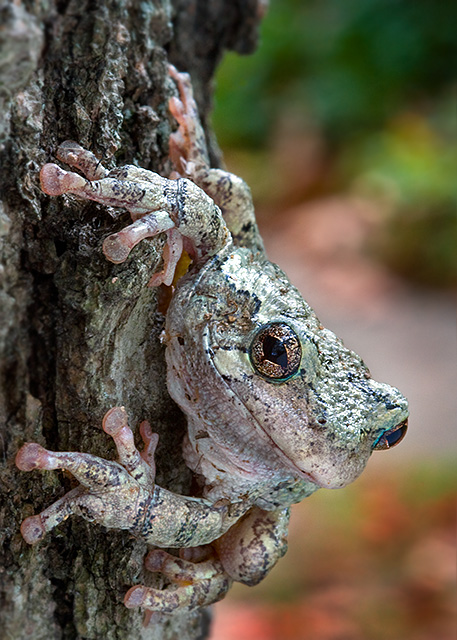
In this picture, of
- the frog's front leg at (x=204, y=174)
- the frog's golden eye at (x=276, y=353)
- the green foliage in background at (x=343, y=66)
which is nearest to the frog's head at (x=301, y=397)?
the frog's golden eye at (x=276, y=353)

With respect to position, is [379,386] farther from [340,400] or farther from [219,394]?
[219,394]

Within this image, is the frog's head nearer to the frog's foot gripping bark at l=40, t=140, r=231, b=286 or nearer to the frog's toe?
the frog's foot gripping bark at l=40, t=140, r=231, b=286

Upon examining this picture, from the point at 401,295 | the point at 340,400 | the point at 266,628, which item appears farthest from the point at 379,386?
the point at 401,295

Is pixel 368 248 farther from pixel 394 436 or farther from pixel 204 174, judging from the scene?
pixel 394 436

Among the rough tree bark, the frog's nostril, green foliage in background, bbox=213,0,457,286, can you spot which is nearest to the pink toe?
the rough tree bark

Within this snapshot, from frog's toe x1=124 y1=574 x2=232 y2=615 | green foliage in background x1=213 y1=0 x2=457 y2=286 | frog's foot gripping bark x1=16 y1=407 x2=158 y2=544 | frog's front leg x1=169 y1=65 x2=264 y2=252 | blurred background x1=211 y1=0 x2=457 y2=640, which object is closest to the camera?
frog's foot gripping bark x1=16 y1=407 x2=158 y2=544

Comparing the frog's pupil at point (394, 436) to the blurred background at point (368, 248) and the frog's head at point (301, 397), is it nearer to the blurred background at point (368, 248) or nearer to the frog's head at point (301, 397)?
the frog's head at point (301, 397)
